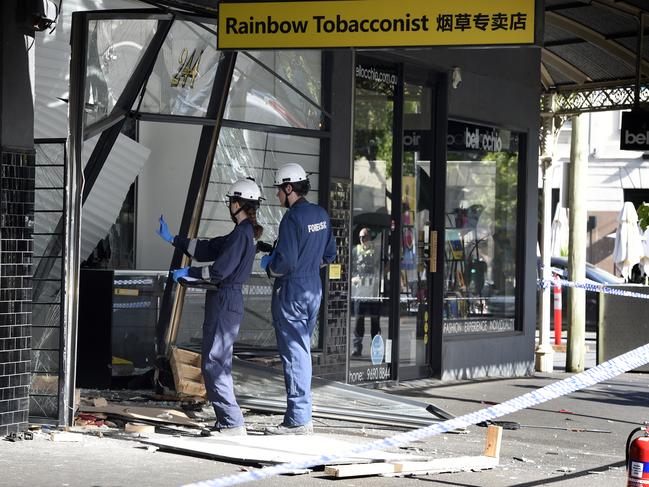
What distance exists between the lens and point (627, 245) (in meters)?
22.4

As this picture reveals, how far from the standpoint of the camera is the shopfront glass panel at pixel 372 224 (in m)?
14.1

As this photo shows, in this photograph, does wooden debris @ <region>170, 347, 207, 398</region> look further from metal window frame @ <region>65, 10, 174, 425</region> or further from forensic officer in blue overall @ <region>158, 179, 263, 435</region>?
metal window frame @ <region>65, 10, 174, 425</region>

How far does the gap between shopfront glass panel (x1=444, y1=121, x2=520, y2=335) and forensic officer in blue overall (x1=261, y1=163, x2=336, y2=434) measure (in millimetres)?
5733

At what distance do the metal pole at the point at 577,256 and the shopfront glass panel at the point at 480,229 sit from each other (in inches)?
59.7

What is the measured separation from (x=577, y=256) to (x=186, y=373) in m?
8.56

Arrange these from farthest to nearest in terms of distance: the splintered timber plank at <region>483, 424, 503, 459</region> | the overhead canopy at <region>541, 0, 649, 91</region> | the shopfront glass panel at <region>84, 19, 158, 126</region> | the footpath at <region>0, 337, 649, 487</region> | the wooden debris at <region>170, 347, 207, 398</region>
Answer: the overhead canopy at <region>541, 0, 649, 91</region> → the wooden debris at <region>170, 347, 207, 398</region> → the shopfront glass panel at <region>84, 19, 158, 126</region> → the splintered timber plank at <region>483, 424, 503, 459</region> → the footpath at <region>0, 337, 649, 487</region>

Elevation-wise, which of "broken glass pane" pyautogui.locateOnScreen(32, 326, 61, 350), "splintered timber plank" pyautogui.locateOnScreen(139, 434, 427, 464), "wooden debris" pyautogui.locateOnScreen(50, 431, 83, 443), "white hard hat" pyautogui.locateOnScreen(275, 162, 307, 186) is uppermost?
"white hard hat" pyautogui.locateOnScreen(275, 162, 307, 186)

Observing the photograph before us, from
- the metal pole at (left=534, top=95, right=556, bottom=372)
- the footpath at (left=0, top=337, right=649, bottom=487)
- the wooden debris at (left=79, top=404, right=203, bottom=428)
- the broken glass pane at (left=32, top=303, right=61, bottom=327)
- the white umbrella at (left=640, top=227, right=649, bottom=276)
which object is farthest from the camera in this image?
the white umbrella at (left=640, top=227, right=649, bottom=276)

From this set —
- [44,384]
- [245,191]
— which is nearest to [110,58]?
[245,191]

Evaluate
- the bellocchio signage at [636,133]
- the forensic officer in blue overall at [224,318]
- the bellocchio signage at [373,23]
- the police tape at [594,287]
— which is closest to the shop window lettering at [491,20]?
the bellocchio signage at [373,23]

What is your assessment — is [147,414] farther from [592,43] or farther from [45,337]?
[592,43]

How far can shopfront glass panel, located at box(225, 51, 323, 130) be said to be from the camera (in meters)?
12.8

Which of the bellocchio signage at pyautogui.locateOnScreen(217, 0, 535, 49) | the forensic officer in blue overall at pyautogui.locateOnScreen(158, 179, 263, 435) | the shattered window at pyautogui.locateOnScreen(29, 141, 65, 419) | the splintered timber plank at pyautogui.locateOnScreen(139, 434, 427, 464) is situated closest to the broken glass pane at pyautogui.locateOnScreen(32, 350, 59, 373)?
the shattered window at pyautogui.locateOnScreen(29, 141, 65, 419)

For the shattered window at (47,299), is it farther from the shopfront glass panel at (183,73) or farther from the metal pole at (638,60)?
the metal pole at (638,60)
